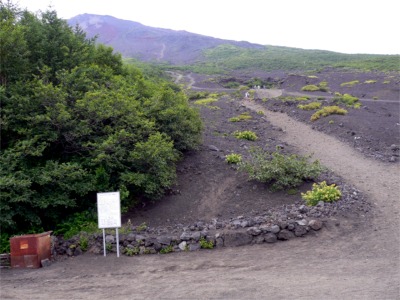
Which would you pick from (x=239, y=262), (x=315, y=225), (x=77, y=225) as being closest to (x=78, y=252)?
(x=77, y=225)

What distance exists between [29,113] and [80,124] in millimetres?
1394

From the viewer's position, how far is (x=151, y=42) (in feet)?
537

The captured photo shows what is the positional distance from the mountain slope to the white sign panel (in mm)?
119904

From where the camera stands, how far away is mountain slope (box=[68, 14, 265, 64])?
455ft

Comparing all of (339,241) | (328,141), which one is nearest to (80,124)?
(339,241)

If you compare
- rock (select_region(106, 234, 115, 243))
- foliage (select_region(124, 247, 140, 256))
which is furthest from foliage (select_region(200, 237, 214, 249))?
rock (select_region(106, 234, 115, 243))

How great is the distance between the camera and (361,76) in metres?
57.4

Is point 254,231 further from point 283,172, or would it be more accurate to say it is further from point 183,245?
point 283,172

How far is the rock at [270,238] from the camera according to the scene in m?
9.63

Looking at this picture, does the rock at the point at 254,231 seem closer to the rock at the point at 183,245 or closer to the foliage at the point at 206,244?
the foliage at the point at 206,244

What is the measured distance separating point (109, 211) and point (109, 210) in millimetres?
25

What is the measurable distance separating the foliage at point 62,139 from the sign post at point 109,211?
1.45 metres

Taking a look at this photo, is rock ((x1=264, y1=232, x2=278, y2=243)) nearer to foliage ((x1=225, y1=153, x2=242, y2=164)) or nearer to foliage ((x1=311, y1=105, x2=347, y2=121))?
foliage ((x1=225, y1=153, x2=242, y2=164))

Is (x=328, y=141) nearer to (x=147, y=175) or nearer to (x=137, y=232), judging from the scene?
(x=147, y=175)
